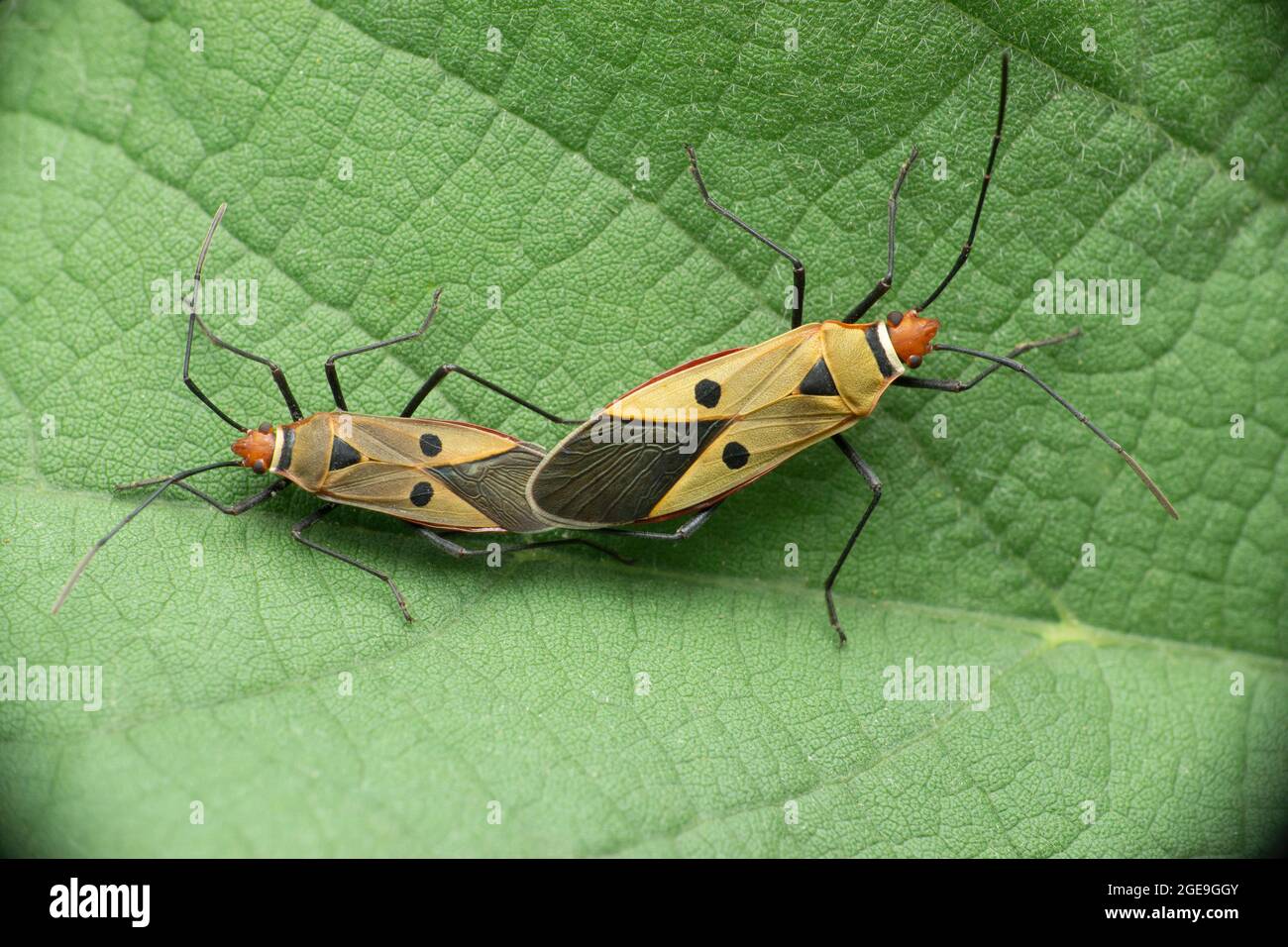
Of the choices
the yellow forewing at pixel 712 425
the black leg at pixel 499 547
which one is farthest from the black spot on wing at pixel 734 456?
the black leg at pixel 499 547

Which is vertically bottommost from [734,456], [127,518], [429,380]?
[127,518]

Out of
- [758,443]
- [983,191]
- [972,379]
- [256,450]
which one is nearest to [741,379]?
[758,443]

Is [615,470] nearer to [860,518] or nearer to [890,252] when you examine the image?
[860,518]

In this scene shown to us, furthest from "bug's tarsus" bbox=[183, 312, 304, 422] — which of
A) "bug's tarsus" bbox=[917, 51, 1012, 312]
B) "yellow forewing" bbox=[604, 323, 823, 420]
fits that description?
"bug's tarsus" bbox=[917, 51, 1012, 312]

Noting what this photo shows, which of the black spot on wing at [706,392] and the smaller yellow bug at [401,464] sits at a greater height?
the black spot on wing at [706,392]

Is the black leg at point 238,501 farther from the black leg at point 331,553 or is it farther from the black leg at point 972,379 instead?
the black leg at point 972,379

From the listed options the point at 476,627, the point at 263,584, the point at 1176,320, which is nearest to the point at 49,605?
the point at 263,584

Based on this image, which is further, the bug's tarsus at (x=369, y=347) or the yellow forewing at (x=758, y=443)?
the yellow forewing at (x=758, y=443)
